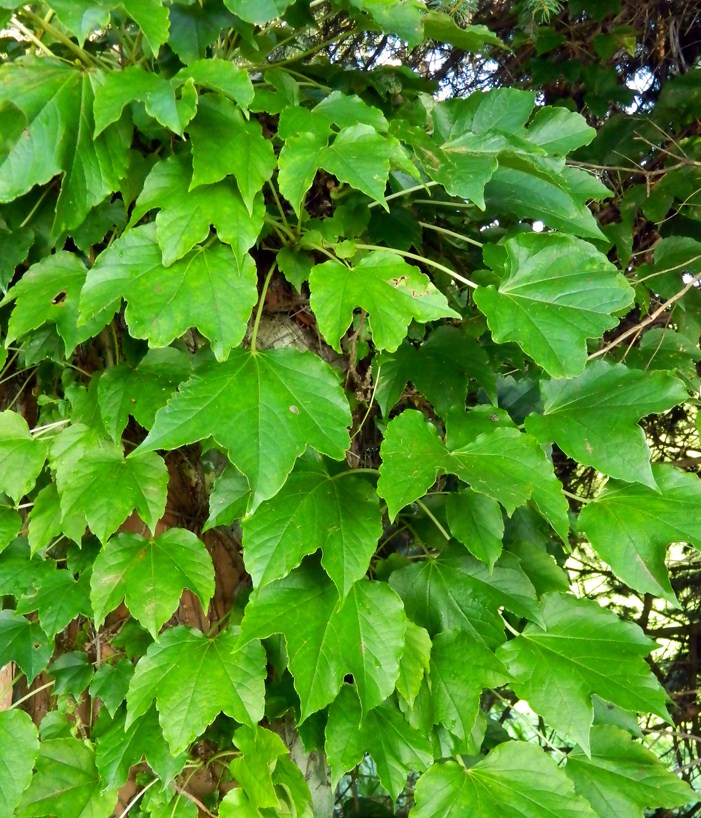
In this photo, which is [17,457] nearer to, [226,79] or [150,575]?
[150,575]

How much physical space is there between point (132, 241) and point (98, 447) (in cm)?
28

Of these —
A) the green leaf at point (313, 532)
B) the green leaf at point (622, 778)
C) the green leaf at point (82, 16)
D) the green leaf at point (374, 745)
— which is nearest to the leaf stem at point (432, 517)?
the green leaf at point (313, 532)

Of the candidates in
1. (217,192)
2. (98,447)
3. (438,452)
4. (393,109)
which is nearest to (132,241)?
(217,192)

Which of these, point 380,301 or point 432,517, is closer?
point 380,301

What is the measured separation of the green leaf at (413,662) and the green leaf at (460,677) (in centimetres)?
3

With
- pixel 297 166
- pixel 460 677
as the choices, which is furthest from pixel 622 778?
pixel 297 166

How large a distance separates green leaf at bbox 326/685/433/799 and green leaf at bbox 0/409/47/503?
1.68 ft

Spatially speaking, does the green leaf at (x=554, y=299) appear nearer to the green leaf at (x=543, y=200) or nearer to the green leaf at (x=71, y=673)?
the green leaf at (x=543, y=200)

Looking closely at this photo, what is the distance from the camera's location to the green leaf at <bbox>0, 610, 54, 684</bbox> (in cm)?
98

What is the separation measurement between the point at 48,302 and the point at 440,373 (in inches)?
21.9

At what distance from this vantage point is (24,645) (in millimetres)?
982

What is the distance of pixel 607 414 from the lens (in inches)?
35.1

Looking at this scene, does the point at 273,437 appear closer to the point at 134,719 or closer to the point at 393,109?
the point at 134,719

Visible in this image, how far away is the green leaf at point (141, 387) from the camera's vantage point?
87 centimetres
